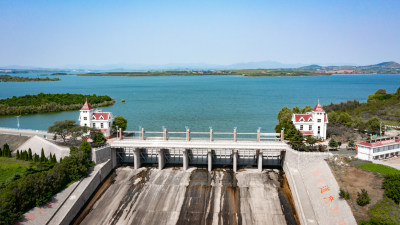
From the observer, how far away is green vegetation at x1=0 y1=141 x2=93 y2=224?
2612 cm

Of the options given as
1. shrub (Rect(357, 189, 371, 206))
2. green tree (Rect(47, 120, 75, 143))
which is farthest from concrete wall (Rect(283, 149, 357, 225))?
green tree (Rect(47, 120, 75, 143))

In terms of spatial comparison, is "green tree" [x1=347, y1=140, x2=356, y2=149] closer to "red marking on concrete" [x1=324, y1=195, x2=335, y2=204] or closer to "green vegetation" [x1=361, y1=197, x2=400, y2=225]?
"red marking on concrete" [x1=324, y1=195, x2=335, y2=204]

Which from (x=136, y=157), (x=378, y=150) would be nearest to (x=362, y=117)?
(x=378, y=150)

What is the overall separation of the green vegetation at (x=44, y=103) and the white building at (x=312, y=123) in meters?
72.5

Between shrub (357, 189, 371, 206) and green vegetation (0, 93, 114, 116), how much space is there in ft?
278

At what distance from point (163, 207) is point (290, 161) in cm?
1627

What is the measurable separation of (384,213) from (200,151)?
74.7 ft

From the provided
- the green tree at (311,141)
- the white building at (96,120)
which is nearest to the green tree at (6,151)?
the white building at (96,120)

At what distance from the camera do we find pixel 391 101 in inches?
3059

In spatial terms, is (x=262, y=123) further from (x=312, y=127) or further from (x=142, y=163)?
(x=142, y=163)

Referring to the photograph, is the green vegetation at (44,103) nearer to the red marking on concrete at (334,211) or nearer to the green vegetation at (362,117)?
the green vegetation at (362,117)

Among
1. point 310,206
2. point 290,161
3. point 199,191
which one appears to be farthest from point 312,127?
point 199,191

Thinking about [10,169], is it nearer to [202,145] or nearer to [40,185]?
[40,185]

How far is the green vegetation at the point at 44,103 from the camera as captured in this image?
8419cm
